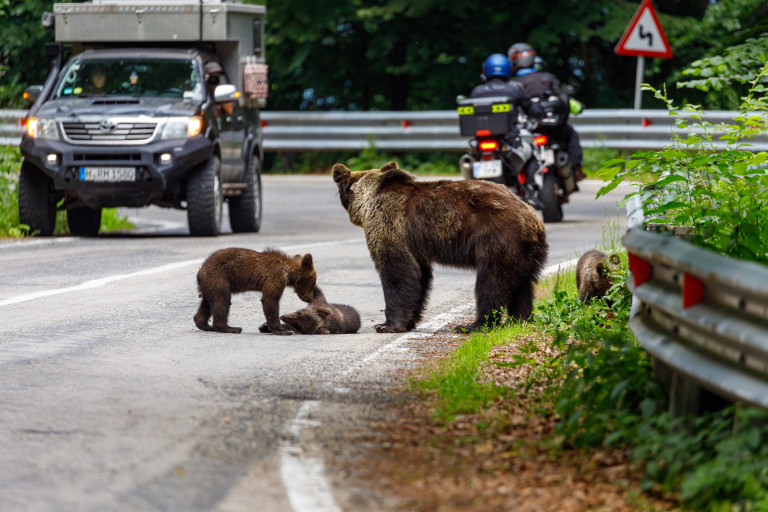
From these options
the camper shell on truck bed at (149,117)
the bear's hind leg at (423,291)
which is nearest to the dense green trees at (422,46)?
the camper shell on truck bed at (149,117)

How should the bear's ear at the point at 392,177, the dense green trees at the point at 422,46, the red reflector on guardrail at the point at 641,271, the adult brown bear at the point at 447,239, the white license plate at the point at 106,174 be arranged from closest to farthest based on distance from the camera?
the red reflector on guardrail at the point at 641,271 < the adult brown bear at the point at 447,239 < the bear's ear at the point at 392,177 < the white license plate at the point at 106,174 < the dense green trees at the point at 422,46

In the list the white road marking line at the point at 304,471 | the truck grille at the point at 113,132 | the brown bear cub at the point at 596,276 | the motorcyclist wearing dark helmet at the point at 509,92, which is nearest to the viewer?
the white road marking line at the point at 304,471

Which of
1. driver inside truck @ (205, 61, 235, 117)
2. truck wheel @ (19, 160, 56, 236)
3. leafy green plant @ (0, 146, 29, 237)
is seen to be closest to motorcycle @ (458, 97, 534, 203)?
driver inside truck @ (205, 61, 235, 117)

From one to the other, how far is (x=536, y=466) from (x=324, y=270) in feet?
24.1

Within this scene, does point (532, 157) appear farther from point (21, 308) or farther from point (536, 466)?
point (536, 466)

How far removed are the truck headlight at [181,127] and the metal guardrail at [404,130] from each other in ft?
32.1

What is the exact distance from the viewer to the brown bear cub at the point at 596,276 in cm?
973

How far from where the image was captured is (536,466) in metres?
5.52

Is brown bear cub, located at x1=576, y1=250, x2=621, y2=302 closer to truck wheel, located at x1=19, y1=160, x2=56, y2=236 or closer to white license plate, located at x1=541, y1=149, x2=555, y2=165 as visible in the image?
white license plate, located at x1=541, y1=149, x2=555, y2=165

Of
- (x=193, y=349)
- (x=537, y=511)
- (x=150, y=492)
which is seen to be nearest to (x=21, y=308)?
(x=193, y=349)

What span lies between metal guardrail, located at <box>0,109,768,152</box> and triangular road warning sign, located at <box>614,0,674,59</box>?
1917 mm

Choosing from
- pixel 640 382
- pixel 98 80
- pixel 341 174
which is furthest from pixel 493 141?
pixel 640 382

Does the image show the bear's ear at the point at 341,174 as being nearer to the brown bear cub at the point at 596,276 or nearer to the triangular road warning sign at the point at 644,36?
the brown bear cub at the point at 596,276

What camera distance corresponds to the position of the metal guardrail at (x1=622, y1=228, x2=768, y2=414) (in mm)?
4938
